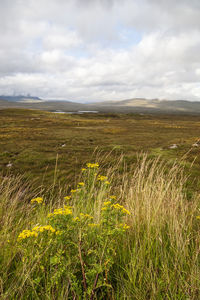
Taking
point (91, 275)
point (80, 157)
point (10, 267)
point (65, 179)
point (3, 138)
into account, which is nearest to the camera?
point (91, 275)

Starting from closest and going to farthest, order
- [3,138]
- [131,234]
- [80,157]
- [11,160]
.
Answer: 1. [131,234]
2. [11,160]
3. [80,157]
4. [3,138]

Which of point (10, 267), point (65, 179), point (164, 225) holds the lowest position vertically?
point (65, 179)

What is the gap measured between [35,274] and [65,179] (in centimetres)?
1049

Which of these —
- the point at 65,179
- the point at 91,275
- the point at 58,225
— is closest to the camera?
the point at 91,275

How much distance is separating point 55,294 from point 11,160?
16.6m

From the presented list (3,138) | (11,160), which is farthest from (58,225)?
(3,138)

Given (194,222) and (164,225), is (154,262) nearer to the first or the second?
(164,225)

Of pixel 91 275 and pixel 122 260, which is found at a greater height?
pixel 91 275

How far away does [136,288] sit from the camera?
2072mm

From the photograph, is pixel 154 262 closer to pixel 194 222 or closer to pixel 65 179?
pixel 194 222

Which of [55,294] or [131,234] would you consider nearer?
[55,294]

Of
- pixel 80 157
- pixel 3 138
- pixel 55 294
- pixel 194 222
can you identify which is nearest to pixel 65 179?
pixel 80 157

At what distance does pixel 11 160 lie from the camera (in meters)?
16.7

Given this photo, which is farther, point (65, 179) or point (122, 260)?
point (65, 179)
